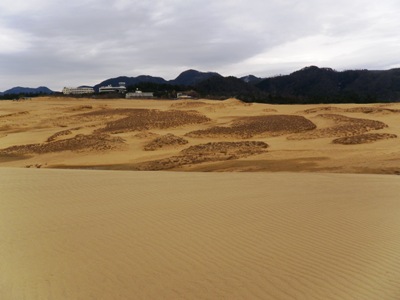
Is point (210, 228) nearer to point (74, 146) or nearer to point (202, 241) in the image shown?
point (202, 241)

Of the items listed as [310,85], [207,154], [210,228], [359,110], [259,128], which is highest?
[310,85]

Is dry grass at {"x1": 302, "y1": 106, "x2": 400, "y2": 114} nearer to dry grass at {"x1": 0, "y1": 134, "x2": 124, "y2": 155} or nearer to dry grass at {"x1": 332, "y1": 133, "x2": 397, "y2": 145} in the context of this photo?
dry grass at {"x1": 332, "y1": 133, "x2": 397, "y2": 145}

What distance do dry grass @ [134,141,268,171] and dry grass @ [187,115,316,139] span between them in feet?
11.6

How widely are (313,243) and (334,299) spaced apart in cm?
167

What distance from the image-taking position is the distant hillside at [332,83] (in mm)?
90500

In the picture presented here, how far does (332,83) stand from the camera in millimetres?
102375

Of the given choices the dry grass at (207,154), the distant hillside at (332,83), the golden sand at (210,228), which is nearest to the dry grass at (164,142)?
the dry grass at (207,154)

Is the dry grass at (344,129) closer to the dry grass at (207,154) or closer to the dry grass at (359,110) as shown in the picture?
the dry grass at (207,154)

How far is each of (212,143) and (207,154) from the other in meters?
2.26

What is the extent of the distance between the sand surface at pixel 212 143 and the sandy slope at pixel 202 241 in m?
3.97

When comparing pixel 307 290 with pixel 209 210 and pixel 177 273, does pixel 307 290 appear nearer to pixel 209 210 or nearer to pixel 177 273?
pixel 177 273

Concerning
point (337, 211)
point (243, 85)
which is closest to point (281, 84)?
point (243, 85)

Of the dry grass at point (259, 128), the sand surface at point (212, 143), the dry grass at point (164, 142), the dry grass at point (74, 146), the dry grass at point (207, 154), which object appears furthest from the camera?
the dry grass at point (259, 128)

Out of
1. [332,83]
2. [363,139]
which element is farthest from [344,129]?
[332,83]
